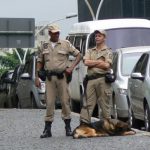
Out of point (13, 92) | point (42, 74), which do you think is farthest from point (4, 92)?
point (42, 74)

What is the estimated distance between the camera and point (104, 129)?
13375 millimetres

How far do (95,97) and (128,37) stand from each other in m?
9.66

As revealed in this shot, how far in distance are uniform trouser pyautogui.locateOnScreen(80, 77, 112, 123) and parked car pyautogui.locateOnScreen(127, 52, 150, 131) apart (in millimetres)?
2106

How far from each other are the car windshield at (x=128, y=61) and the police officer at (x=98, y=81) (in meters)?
5.29

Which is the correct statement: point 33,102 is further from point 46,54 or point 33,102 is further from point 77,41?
point 46,54

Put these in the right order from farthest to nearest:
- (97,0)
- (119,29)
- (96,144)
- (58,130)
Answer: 1. (97,0)
2. (119,29)
3. (58,130)
4. (96,144)

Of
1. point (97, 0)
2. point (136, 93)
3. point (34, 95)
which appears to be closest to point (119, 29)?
point (34, 95)

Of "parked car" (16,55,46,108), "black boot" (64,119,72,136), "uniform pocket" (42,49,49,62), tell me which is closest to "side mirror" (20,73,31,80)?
"parked car" (16,55,46,108)

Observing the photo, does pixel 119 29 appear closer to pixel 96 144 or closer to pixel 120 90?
pixel 120 90

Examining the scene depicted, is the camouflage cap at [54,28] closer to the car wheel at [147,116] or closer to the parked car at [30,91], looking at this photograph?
the car wheel at [147,116]

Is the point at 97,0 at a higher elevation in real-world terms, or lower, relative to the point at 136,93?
higher

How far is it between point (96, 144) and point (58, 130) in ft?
9.38

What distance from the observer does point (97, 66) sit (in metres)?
13.2

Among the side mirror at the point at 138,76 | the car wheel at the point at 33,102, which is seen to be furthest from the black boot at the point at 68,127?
the car wheel at the point at 33,102
